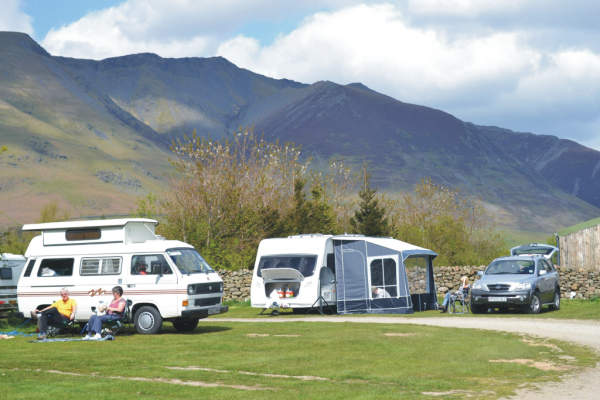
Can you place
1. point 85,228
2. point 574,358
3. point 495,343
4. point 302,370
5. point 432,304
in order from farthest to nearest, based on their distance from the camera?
point 432,304
point 85,228
point 495,343
point 574,358
point 302,370

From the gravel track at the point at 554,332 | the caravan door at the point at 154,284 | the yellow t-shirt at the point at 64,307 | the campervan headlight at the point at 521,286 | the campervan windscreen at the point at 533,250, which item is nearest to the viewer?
the gravel track at the point at 554,332

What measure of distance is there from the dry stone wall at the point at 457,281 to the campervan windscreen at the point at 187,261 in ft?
42.9

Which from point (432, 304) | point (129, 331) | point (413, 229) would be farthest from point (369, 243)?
point (413, 229)

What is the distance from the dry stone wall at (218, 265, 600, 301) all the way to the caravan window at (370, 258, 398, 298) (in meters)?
2.92

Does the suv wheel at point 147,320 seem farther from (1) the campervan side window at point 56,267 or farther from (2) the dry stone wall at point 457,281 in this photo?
(2) the dry stone wall at point 457,281

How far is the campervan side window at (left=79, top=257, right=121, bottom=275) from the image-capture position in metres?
20.4

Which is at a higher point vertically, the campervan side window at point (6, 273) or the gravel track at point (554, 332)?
the campervan side window at point (6, 273)

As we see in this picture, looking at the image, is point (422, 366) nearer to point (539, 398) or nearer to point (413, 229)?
point (539, 398)

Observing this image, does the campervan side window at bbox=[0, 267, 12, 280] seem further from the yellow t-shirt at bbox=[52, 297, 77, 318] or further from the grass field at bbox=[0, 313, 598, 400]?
the grass field at bbox=[0, 313, 598, 400]

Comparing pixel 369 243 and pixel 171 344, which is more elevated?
pixel 369 243

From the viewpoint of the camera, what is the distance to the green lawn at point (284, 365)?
10.9 m

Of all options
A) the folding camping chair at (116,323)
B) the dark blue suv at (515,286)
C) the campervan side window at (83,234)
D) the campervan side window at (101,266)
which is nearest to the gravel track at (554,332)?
the dark blue suv at (515,286)

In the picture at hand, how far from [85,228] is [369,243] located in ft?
37.4

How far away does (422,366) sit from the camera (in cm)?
1338
